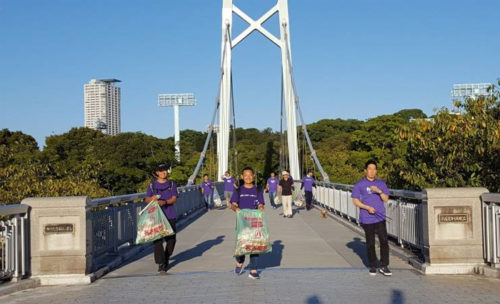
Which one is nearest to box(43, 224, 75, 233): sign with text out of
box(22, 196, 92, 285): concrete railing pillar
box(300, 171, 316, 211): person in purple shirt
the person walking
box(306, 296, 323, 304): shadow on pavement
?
box(22, 196, 92, 285): concrete railing pillar

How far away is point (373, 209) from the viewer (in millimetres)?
8523

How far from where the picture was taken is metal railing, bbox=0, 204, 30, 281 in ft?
25.2

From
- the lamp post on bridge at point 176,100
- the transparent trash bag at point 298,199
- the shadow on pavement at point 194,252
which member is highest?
the lamp post on bridge at point 176,100

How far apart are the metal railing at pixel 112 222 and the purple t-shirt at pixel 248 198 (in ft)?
6.37

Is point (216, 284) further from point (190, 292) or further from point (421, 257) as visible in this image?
point (421, 257)

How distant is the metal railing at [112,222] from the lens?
9.37 meters

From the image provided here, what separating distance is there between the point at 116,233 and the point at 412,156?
7464 millimetres

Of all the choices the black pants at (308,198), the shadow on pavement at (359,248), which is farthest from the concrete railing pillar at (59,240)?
the black pants at (308,198)

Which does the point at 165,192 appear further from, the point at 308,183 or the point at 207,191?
the point at 207,191

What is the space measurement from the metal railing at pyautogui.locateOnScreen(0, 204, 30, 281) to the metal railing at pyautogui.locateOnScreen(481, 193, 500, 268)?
5652mm

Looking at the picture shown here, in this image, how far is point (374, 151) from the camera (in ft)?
245

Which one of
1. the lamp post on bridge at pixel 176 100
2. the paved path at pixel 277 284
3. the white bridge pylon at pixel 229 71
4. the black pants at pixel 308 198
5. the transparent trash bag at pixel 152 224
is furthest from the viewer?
the lamp post on bridge at pixel 176 100

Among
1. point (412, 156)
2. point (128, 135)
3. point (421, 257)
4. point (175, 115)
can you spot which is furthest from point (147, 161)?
point (421, 257)

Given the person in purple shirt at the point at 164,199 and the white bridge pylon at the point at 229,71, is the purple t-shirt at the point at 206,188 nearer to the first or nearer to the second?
the white bridge pylon at the point at 229,71
